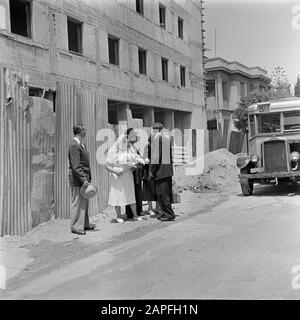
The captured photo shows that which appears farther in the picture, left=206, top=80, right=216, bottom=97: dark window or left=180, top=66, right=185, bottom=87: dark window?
left=206, top=80, right=216, bottom=97: dark window

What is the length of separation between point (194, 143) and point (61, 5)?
10965mm

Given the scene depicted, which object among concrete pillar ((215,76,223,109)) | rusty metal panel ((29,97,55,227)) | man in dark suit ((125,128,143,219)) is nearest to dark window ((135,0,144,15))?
concrete pillar ((215,76,223,109))

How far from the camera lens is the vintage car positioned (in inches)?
445

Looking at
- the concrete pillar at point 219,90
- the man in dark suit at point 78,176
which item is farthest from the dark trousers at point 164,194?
the concrete pillar at point 219,90

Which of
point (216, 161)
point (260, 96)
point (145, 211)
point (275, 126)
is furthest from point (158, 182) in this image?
point (260, 96)

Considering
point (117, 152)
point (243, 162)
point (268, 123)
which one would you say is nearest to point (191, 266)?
point (117, 152)

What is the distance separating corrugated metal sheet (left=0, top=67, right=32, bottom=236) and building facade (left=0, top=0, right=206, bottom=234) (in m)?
0.06

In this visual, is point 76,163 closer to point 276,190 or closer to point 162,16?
point 276,190

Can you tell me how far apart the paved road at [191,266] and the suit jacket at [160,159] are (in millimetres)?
906

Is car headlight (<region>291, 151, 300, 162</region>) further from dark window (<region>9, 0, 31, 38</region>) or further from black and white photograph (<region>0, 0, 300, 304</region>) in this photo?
dark window (<region>9, 0, 31, 38</region>)

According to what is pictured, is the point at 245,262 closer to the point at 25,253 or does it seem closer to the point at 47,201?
the point at 25,253

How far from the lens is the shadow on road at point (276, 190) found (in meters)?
11.5

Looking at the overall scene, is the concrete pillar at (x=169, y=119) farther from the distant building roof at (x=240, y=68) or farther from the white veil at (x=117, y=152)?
the white veil at (x=117, y=152)

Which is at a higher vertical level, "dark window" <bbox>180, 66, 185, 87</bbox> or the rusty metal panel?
"dark window" <bbox>180, 66, 185, 87</bbox>
